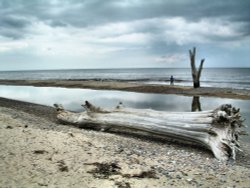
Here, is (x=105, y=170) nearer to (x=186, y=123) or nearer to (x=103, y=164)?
(x=103, y=164)

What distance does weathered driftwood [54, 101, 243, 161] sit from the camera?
7043mm

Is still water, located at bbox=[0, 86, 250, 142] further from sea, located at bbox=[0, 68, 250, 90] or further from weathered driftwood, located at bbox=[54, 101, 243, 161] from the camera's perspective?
sea, located at bbox=[0, 68, 250, 90]

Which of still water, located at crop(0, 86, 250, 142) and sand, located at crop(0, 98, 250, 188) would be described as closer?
sand, located at crop(0, 98, 250, 188)

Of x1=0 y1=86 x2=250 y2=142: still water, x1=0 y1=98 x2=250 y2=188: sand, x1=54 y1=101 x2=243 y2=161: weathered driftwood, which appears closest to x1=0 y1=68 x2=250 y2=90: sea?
x1=0 y1=86 x2=250 y2=142: still water

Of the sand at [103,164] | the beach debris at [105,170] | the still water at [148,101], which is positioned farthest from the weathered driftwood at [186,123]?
the still water at [148,101]

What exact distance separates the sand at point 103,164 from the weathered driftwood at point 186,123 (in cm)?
35

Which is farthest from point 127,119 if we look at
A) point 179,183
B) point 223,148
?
point 179,183

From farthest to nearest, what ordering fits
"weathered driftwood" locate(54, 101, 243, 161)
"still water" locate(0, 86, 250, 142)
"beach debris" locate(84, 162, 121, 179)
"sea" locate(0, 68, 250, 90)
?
1. "sea" locate(0, 68, 250, 90)
2. "still water" locate(0, 86, 250, 142)
3. "weathered driftwood" locate(54, 101, 243, 161)
4. "beach debris" locate(84, 162, 121, 179)

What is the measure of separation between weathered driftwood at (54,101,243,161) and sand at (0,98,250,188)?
13.7 inches

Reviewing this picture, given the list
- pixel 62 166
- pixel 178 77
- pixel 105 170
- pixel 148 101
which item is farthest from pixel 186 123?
pixel 178 77

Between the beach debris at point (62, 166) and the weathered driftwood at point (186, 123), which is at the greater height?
the weathered driftwood at point (186, 123)

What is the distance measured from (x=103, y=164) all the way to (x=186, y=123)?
290cm

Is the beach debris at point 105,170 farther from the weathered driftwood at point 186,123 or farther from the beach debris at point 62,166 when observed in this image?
the weathered driftwood at point 186,123

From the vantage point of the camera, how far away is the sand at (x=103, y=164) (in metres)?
5.15
